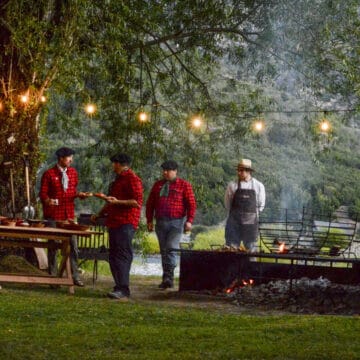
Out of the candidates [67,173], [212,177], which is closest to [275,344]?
[67,173]

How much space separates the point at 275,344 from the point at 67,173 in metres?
6.20

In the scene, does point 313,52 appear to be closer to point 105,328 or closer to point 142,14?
point 142,14

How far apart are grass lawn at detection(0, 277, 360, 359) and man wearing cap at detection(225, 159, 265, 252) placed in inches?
126

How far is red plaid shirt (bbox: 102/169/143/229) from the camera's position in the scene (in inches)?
523

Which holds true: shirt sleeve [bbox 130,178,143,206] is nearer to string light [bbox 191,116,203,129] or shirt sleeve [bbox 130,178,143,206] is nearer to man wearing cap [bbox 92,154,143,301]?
man wearing cap [bbox 92,154,143,301]

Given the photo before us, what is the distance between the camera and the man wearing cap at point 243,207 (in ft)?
51.9

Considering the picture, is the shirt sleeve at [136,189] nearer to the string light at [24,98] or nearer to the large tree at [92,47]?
the large tree at [92,47]

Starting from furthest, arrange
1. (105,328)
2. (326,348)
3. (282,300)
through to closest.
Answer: (282,300) < (105,328) < (326,348)

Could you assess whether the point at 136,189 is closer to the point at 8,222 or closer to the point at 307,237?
the point at 8,222

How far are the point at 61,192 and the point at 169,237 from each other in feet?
6.03

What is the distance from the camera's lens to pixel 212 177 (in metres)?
25.1

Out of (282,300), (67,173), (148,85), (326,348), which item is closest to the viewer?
(326,348)

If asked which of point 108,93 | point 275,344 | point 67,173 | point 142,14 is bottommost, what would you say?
point 275,344

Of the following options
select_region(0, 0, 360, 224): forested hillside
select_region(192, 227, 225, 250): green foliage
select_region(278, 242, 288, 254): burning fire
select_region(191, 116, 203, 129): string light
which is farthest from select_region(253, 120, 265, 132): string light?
select_region(192, 227, 225, 250): green foliage
